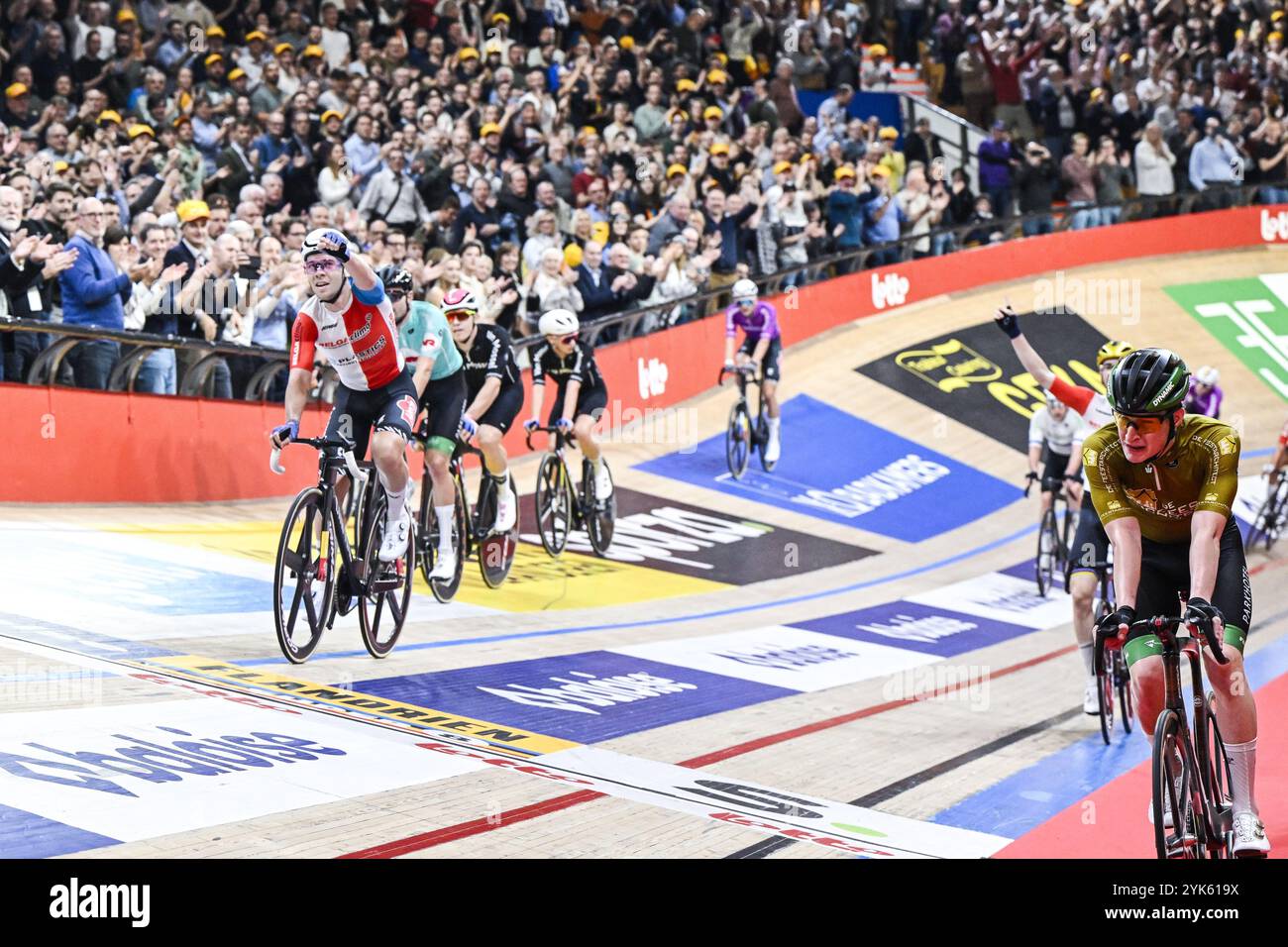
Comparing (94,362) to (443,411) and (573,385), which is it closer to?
(443,411)

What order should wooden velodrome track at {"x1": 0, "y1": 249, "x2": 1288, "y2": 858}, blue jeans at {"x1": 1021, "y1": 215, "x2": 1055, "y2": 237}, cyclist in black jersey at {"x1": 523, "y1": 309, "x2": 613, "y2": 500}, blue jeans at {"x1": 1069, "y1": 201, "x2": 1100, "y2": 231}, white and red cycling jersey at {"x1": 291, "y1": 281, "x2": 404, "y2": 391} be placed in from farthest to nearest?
blue jeans at {"x1": 1069, "y1": 201, "x2": 1100, "y2": 231}
blue jeans at {"x1": 1021, "y1": 215, "x2": 1055, "y2": 237}
cyclist in black jersey at {"x1": 523, "y1": 309, "x2": 613, "y2": 500}
white and red cycling jersey at {"x1": 291, "y1": 281, "x2": 404, "y2": 391}
wooden velodrome track at {"x1": 0, "y1": 249, "x2": 1288, "y2": 858}

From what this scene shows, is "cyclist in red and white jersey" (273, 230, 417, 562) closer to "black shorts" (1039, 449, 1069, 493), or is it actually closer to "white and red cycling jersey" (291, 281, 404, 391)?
"white and red cycling jersey" (291, 281, 404, 391)

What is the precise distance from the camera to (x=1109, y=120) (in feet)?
78.2

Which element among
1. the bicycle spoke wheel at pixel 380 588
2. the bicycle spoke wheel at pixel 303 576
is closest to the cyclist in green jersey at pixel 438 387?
the bicycle spoke wheel at pixel 380 588

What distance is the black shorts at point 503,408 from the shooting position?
379 inches

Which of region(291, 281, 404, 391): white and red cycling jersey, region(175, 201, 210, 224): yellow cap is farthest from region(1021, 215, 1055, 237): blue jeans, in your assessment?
region(291, 281, 404, 391): white and red cycling jersey

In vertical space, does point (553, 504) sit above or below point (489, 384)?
below

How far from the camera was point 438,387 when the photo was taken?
8.68 metres

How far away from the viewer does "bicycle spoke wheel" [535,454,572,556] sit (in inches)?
440

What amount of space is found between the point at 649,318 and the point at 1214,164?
480 inches

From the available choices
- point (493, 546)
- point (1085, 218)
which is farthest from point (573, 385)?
point (1085, 218)

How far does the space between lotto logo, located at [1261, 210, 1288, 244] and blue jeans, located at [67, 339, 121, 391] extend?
1978 centimetres
